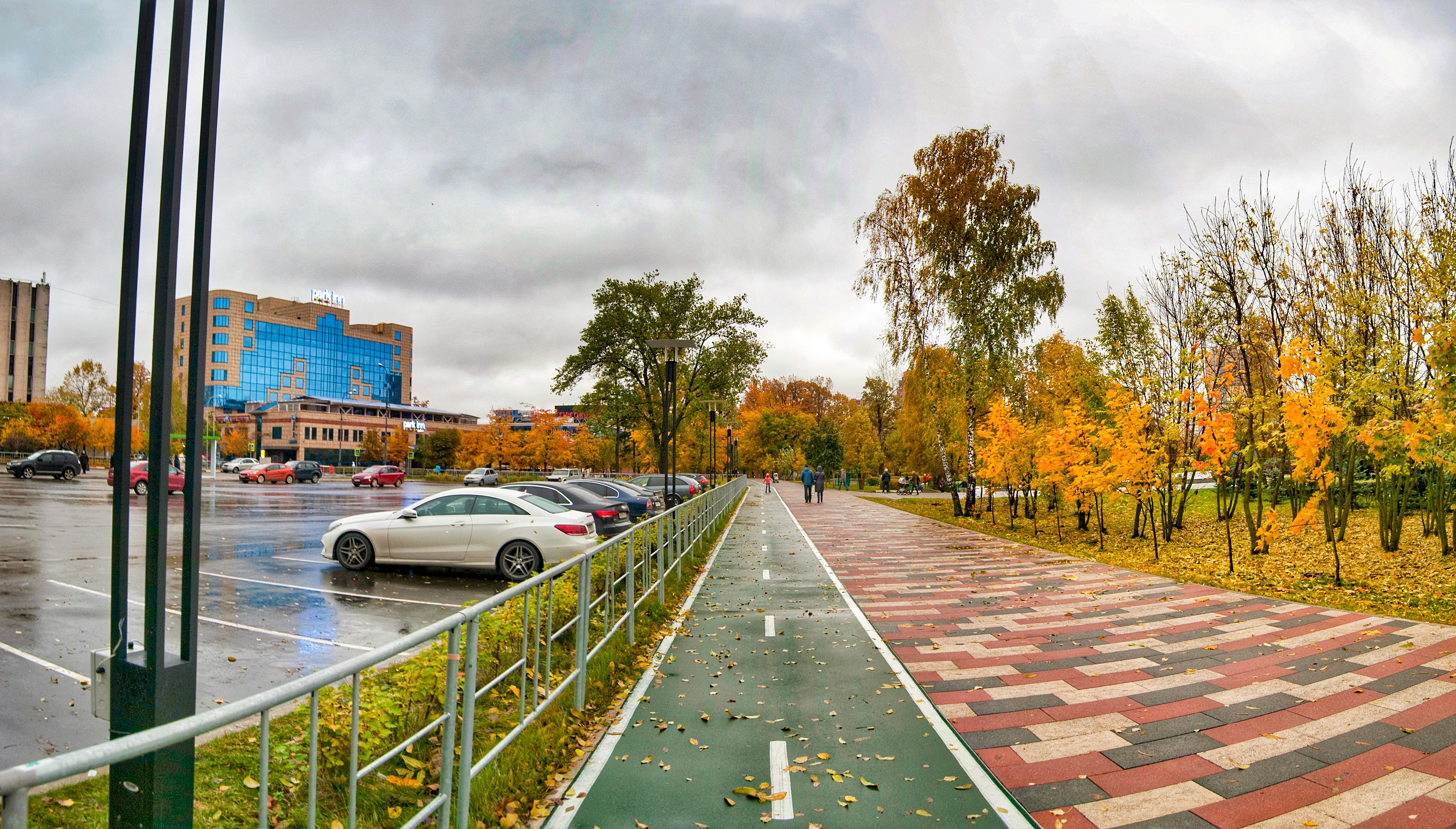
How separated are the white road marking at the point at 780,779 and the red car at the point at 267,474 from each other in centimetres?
5060

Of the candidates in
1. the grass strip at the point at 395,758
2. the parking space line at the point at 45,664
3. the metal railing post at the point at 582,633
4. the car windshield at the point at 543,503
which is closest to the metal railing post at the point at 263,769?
the grass strip at the point at 395,758

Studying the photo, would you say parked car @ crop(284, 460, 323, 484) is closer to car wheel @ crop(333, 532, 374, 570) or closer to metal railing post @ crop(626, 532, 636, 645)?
car wheel @ crop(333, 532, 374, 570)

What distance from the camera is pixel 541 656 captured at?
4957mm

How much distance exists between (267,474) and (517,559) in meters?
43.0

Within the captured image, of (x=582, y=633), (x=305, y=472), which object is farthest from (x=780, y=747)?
(x=305, y=472)

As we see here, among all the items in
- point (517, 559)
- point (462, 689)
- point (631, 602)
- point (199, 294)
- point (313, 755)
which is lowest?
point (517, 559)

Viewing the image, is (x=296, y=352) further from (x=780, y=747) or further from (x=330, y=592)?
(x=780, y=747)

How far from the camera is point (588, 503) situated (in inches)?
641

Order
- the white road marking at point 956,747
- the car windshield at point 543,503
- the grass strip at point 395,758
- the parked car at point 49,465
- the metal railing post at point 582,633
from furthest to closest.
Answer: the parked car at point 49,465 → the car windshield at point 543,503 → the metal railing post at point 582,633 → the white road marking at point 956,747 → the grass strip at point 395,758

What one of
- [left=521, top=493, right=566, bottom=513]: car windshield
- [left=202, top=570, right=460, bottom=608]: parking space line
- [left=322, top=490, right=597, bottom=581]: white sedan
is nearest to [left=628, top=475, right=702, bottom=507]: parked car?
[left=521, top=493, right=566, bottom=513]: car windshield

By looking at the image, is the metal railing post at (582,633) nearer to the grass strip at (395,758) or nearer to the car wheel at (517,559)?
the grass strip at (395,758)

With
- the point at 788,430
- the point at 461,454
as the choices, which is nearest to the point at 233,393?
the point at 461,454

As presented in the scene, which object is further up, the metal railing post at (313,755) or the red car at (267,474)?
the metal railing post at (313,755)

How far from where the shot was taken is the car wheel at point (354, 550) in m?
11.9
